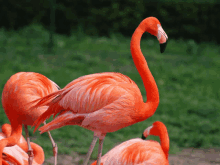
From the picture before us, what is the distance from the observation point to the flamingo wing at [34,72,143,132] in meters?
2.64

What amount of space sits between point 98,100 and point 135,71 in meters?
4.72

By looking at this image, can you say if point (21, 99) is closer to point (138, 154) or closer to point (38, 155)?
point (38, 155)

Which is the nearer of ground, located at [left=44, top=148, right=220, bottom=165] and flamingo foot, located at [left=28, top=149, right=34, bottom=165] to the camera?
flamingo foot, located at [left=28, top=149, right=34, bottom=165]

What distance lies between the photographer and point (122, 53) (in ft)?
28.4

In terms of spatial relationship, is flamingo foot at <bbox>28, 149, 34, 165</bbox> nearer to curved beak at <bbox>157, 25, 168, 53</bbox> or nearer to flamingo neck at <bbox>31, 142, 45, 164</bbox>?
flamingo neck at <bbox>31, 142, 45, 164</bbox>

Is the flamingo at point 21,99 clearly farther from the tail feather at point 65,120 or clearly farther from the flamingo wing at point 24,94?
the tail feather at point 65,120

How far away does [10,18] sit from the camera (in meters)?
9.98

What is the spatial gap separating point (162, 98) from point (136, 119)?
3.58m

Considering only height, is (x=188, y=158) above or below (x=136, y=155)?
below

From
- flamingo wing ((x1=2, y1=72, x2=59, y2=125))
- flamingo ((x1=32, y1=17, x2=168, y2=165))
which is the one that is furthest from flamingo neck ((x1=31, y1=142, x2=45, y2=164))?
flamingo ((x1=32, y1=17, x2=168, y2=165))

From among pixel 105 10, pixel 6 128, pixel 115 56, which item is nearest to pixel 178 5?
pixel 105 10

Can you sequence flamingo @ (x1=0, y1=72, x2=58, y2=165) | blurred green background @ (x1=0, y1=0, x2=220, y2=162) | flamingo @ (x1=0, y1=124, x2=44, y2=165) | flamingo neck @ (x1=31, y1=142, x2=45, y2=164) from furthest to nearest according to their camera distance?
blurred green background @ (x1=0, y1=0, x2=220, y2=162) → flamingo neck @ (x1=31, y1=142, x2=45, y2=164) → flamingo @ (x1=0, y1=124, x2=44, y2=165) → flamingo @ (x1=0, y1=72, x2=58, y2=165)

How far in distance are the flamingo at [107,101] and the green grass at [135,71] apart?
5.38ft

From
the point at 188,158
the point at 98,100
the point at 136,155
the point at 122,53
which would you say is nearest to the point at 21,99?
the point at 98,100
